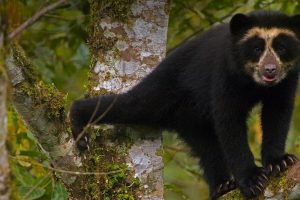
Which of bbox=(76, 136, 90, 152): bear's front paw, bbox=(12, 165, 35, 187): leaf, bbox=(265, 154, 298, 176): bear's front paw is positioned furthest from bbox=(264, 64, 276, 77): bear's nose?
bbox=(12, 165, 35, 187): leaf

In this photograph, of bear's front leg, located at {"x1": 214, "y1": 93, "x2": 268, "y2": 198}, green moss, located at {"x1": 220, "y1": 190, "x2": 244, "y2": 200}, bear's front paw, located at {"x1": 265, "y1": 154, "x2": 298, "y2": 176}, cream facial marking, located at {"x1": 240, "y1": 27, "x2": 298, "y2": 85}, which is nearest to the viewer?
bear's front paw, located at {"x1": 265, "y1": 154, "x2": 298, "y2": 176}

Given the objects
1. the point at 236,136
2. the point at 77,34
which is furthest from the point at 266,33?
the point at 77,34

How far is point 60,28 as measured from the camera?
25.8 ft

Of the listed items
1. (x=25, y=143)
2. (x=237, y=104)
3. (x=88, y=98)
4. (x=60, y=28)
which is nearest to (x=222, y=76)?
(x=237, y=104)

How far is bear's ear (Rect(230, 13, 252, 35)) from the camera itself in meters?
5.65

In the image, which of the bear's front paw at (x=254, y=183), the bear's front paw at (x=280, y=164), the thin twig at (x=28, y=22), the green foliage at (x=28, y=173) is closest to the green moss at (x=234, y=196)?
the bear's front paw at (x=254, y=183)

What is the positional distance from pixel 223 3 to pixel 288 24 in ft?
5.19

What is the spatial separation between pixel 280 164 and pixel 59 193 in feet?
5.01

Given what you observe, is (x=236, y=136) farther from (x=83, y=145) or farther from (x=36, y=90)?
(x=36, y=90)

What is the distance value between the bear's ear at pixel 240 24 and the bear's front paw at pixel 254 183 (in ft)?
Answer: 3.54

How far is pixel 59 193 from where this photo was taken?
16.7 feet

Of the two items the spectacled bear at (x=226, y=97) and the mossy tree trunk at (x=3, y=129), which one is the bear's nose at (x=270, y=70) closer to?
the spectacled bear at (x=226, y=97)

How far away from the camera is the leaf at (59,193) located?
5.07 meters

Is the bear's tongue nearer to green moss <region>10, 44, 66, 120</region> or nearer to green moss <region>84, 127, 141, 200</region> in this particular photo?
green moss <region>84, 127, 141, 200</region>
